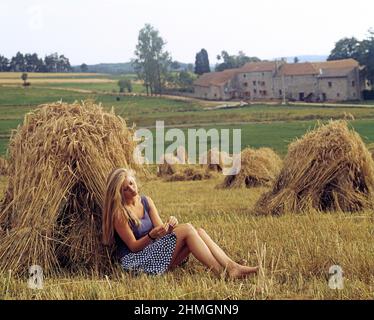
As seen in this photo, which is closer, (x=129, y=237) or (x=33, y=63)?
(x=129, y=237)

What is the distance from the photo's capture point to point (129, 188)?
7.12m

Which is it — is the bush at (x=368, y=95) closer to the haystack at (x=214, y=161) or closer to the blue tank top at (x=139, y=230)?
the haystack at (x=214, y=161)

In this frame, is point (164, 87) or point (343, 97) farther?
point (164, 87)

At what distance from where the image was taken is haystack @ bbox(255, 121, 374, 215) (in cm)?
1137

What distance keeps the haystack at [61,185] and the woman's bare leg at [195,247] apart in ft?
3.19

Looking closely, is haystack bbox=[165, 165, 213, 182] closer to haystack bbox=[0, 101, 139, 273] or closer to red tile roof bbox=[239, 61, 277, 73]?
haystack bbox=[0, 101, 139, 273]

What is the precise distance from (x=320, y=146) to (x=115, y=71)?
134m

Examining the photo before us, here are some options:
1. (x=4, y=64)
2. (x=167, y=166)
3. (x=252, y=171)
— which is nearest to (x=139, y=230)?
(x=252, y=171)

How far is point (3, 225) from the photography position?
794 cm

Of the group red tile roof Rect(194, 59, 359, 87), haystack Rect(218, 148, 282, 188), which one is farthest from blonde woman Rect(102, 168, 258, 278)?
red tile roof Rect(194, 59, 359, 87)

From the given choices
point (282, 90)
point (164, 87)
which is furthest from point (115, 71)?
point (282, 90)

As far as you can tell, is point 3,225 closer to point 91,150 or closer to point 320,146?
point 91,150

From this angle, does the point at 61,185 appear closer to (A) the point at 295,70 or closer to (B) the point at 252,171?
(B) the point at 252,171

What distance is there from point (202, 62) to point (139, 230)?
115801mm
